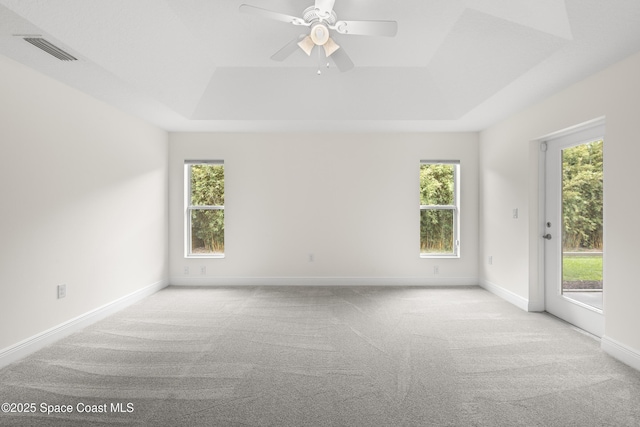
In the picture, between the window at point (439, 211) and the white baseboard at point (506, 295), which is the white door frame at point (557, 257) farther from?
the window at point (439, 211)

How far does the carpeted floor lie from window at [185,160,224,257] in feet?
5.14

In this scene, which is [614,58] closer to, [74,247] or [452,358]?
[452,358]

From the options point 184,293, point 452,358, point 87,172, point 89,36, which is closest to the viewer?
point 89,36

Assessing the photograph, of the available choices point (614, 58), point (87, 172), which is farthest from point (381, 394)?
point (87, 172)

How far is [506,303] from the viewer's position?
437 centimetres

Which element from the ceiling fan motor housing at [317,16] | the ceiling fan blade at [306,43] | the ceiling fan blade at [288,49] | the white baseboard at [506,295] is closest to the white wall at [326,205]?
the white baseboard at [506,295]

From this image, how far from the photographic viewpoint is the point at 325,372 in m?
2.53

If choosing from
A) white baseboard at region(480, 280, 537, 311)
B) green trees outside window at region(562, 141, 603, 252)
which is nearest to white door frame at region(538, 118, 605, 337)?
green trees outside window at region(562, 141, 603, 252)

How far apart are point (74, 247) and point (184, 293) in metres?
1.77

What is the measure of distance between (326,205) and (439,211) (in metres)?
1.84

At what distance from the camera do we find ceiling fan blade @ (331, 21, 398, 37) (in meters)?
2.47

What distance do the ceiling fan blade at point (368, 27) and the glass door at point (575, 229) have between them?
2.26 m

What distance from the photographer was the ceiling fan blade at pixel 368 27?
2469mm

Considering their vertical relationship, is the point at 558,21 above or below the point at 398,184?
above
